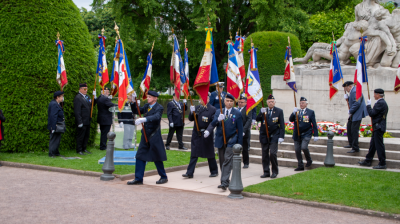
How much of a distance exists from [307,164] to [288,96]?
5.56 m

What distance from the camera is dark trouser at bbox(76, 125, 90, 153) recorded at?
11539mm

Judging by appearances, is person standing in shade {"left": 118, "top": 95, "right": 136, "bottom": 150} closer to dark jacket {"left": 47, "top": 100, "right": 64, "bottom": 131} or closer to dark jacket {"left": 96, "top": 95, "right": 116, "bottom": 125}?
dark jacket {"left": 96, "top": 95, "right": 116, "bottom": 125}

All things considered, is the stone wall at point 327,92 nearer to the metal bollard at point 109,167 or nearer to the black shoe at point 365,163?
the black shoe at point 365,163

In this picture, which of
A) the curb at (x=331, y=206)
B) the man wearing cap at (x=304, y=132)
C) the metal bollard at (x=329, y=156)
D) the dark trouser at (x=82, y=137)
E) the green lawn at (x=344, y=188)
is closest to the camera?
the curb at (x=331, y=206)

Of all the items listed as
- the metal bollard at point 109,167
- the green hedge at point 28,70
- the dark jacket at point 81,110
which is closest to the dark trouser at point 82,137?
the dark jacket at point 81,110

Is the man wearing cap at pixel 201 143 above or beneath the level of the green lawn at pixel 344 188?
above

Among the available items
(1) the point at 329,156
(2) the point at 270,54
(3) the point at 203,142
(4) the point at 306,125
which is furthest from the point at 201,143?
(2) the point at 270,54

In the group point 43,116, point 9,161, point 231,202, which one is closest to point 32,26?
point 43,116

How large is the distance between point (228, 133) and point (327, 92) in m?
7.42

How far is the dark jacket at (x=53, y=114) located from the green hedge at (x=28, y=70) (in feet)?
2.60

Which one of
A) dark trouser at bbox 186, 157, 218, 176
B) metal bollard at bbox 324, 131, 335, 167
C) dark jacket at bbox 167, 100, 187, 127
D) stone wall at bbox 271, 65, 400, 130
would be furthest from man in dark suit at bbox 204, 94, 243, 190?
stone wall at bbox 271, 65, 400, 130

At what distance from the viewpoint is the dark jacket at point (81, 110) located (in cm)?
1130

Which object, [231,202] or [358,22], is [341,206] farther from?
[358,22]

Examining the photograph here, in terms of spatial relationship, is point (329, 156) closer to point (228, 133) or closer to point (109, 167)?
point (228, 133)
